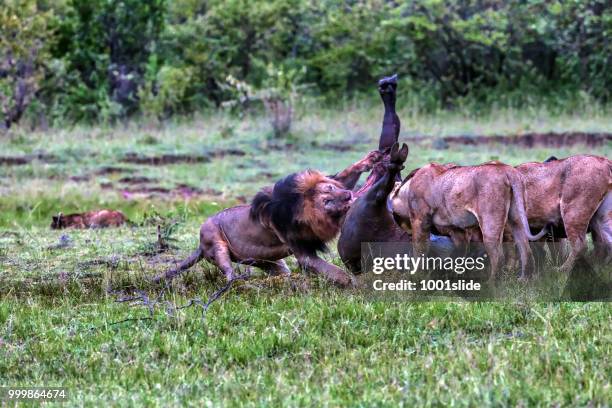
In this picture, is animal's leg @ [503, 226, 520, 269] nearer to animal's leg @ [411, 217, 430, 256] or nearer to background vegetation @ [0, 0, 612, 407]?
animal's leg @ [411, 217, 430, 256]

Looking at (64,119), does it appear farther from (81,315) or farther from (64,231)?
(81,315)

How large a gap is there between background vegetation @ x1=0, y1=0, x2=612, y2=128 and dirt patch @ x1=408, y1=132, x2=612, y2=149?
12.7 ft

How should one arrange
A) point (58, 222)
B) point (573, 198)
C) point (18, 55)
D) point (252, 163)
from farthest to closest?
point (18, 55), point (252, 163), point (58, 222), point (573, 198)

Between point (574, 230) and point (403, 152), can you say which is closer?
point (574, 230)

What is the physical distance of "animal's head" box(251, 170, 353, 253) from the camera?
7977 mm

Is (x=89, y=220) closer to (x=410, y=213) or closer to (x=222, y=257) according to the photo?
(x=222, y=257)

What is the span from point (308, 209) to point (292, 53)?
20067 millimetres

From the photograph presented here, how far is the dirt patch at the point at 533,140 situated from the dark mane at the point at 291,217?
1097cm

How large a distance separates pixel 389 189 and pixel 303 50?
66.6ft

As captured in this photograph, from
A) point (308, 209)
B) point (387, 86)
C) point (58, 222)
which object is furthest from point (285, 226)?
point (58, 222)

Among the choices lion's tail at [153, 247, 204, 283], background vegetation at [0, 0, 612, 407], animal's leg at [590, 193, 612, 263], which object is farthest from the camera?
lion's tail at [153, 247, 204, 283]

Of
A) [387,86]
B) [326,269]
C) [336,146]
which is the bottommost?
[336,146]

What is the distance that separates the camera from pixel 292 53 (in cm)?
2766

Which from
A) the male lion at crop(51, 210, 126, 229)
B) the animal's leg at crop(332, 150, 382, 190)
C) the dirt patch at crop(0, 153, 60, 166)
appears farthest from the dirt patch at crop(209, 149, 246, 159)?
the animal's leg at crop(332, 150, 382, 190)
